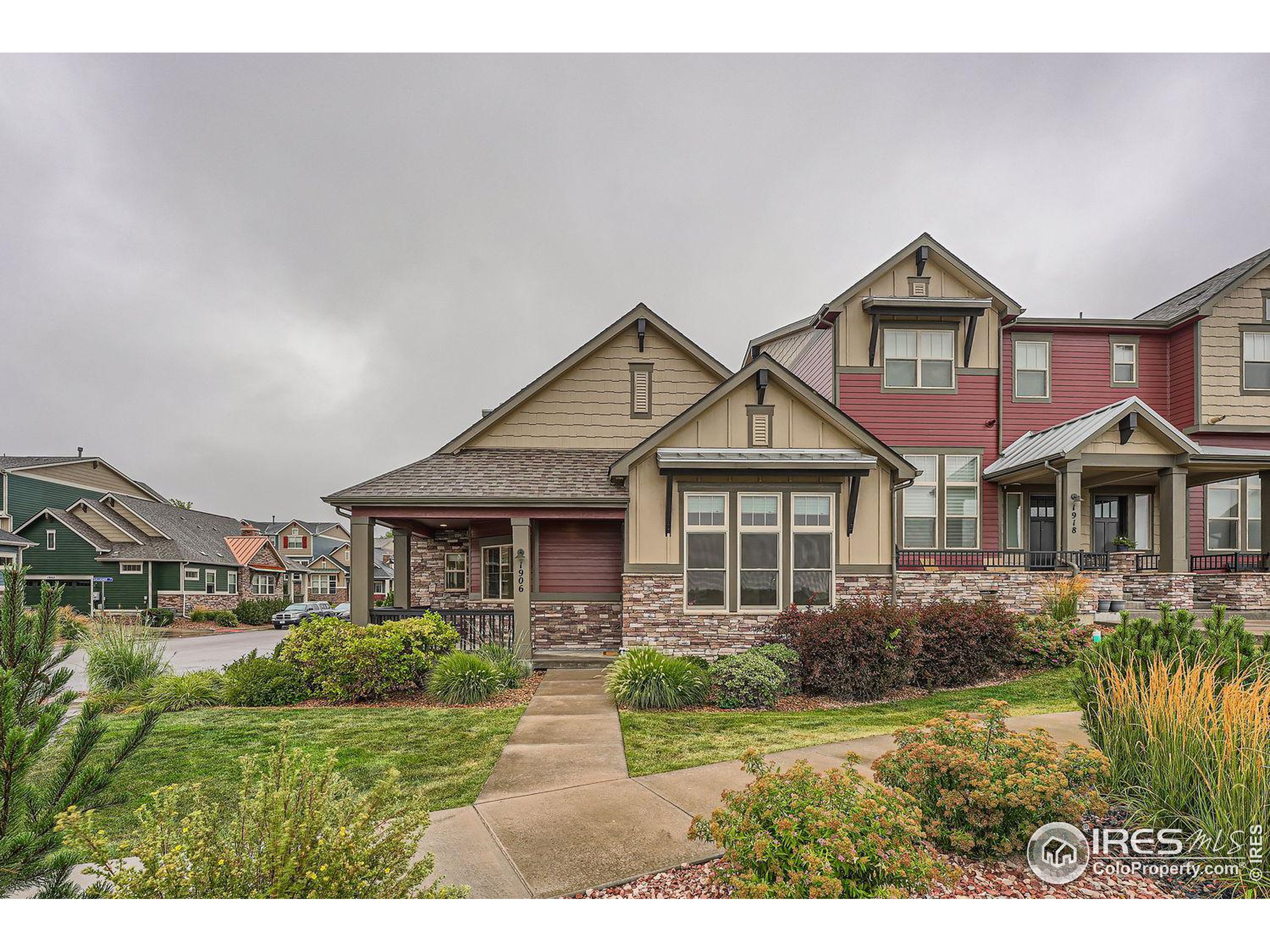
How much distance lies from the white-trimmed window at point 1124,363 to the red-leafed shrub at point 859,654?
11060 mm

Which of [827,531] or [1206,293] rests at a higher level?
[1206,293]

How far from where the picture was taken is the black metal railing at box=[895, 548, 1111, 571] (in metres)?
13.0

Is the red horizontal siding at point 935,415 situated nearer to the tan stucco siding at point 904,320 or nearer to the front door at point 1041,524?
the tan stucco siding at point 904,320

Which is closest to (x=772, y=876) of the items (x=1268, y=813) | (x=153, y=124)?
(x=1268, y=813)

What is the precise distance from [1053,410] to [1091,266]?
443 cm

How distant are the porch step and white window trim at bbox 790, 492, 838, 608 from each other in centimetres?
389

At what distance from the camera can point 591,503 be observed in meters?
11.6

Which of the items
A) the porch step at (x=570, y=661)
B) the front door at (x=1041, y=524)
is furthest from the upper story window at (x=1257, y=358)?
the porch step at (x=570, y=661)

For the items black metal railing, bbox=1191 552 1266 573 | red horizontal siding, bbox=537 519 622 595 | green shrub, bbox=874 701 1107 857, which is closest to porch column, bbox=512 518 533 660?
red horizontal siding, bbox=537 519 622 595

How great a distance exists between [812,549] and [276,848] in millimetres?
10176

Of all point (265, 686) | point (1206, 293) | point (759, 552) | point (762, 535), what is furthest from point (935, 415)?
point (265, 686)

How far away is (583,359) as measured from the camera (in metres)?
14.2

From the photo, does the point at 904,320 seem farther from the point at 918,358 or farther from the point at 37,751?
the point at 37,751
